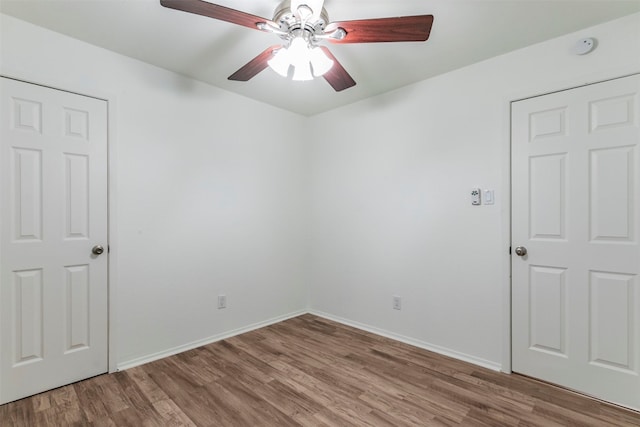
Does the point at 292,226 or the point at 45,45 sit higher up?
the point at 45,45

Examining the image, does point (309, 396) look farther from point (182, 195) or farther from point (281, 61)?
point (281, 61)

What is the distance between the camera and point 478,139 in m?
2.55

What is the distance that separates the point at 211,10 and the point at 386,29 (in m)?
0.85

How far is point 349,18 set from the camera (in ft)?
6.43

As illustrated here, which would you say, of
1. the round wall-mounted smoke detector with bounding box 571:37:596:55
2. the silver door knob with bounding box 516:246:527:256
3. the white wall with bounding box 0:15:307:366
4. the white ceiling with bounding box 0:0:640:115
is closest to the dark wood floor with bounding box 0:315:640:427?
the white wall with bounding box 0:15:307:366

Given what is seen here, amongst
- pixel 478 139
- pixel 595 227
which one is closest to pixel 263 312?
pixel 478 139

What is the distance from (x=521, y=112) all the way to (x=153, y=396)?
3249 mm

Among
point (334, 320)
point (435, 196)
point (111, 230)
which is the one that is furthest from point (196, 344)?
point (435, 196)

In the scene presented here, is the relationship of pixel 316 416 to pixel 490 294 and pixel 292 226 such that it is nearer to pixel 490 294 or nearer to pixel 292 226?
pixel 490 294

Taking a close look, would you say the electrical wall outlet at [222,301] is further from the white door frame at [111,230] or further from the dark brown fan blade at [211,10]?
the dark brown fan blade at [211,10]

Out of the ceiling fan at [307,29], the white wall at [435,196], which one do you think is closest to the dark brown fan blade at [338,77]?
the ceiling fan at [307,29]

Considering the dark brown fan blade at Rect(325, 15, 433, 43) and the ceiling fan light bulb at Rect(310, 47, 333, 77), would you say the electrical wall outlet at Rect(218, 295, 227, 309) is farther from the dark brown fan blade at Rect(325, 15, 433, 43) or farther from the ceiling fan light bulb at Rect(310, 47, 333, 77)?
the dark brown fan blade at Rect(325, 15, 433, 43)

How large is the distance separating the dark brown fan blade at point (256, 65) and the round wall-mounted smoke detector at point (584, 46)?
1.96 meters

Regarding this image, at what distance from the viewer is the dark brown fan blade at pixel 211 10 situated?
1408mm
